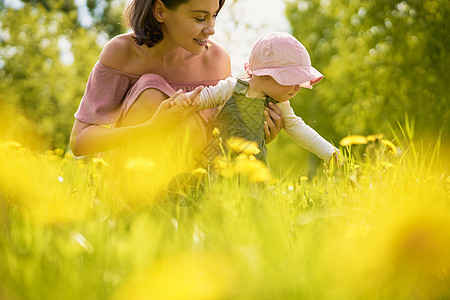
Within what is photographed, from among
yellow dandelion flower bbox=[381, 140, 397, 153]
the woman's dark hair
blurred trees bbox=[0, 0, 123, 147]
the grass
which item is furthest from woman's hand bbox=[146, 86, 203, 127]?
blurred trees bbox=[0, 0, 123, 147]

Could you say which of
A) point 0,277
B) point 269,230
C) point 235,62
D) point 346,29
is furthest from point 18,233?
point 346,29

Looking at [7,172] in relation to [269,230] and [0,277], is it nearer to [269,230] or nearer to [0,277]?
[0,277]

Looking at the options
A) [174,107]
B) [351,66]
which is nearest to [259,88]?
[174,107]

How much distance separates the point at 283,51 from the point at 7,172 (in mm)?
1594

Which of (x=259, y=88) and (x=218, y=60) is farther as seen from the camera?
(x=218, y=60)

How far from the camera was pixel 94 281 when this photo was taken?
1162 millimetres

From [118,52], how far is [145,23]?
1.03 ft

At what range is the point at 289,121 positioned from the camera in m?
3.01

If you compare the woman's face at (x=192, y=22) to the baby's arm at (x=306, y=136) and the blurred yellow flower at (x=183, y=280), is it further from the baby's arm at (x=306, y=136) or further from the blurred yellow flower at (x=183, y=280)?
the blurred yellow flower at (x=183, y=280)

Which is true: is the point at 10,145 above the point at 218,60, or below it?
below

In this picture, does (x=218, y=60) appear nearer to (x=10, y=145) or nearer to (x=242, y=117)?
(x=242, y=117)

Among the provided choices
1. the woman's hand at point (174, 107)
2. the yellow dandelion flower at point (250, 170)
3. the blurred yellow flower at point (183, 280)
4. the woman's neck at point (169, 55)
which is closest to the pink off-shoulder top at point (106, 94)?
the woman's neck at point (169, 55)

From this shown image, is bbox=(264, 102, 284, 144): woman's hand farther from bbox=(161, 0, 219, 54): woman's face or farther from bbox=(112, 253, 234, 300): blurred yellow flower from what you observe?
bbox=(112, 253, 234, 300): blurred yellow flower

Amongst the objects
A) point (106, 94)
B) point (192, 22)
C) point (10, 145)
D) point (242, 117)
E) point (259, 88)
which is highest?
point (192, 22)
